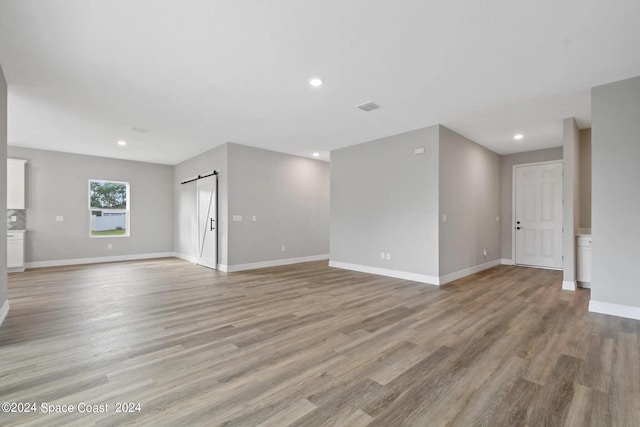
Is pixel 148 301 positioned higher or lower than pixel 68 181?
lower

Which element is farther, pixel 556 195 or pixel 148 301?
pixel 556 195

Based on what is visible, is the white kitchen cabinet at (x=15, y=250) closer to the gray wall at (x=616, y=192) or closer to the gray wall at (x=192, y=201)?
the gray wall at (x=192, y=201)

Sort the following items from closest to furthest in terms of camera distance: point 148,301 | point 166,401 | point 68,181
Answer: point 166,401 → point 148,301 → point 68,181

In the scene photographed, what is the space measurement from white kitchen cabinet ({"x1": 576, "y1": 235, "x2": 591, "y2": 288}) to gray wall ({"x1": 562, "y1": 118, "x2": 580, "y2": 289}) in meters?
0.17

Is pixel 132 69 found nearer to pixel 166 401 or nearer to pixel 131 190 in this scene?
pixel 166 401

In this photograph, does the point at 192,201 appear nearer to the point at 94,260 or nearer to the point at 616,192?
the point at 94,260

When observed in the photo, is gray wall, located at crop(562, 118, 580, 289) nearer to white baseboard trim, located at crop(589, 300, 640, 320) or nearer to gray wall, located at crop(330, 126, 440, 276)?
white baseboard trim, located at crop(589, 300, 640, 320)

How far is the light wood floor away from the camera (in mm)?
1769

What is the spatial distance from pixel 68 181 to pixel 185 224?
114 inches

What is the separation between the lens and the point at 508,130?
544cm

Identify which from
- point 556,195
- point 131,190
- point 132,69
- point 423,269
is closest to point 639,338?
point 423,269

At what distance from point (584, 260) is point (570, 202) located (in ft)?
3.18

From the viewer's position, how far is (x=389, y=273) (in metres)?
5.83

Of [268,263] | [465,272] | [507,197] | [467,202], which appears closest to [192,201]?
[268,263]
